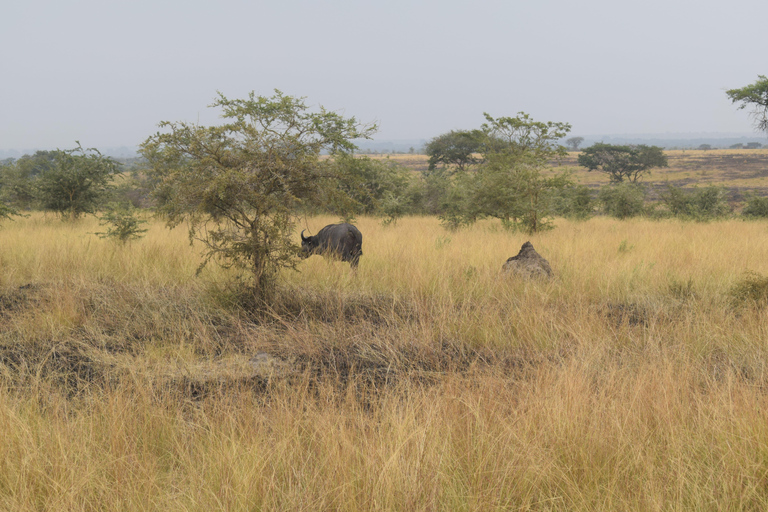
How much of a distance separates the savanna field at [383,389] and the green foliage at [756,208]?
15.5 metres

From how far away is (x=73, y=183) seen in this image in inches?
571

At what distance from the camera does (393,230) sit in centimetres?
1298

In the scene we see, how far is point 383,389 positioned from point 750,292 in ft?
15.3

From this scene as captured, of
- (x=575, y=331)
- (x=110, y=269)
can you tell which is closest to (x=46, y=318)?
(x=110, y=269)

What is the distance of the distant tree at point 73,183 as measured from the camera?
565 inches

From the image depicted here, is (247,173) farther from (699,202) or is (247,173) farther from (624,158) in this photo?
(624,158)

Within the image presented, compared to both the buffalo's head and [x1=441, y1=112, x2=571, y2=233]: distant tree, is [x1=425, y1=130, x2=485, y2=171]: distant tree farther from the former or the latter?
the buffalo's head

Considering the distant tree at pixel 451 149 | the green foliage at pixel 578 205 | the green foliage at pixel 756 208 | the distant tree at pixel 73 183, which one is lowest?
the green foliage at pixel 756 208

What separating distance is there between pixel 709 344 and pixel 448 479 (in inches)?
129

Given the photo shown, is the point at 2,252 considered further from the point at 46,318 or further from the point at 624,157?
the point at 624,157

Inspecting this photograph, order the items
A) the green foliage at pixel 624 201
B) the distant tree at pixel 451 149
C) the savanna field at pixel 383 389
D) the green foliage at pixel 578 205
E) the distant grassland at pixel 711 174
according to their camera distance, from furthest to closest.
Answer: the distant grassland at pixel 711 174 < the distant tree at pixel 451 149 < the green foliage at pixel 624 201 < the green foliage at pixel 578 205 < the savanna field at pixel 383 389

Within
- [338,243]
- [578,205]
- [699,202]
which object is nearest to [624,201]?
[578,205]

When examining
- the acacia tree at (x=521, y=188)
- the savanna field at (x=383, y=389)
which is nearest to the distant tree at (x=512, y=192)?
the acacia tree at (x=521, y=188)

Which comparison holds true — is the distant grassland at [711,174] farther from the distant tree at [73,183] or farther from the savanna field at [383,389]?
the savanna field at [383,389]
